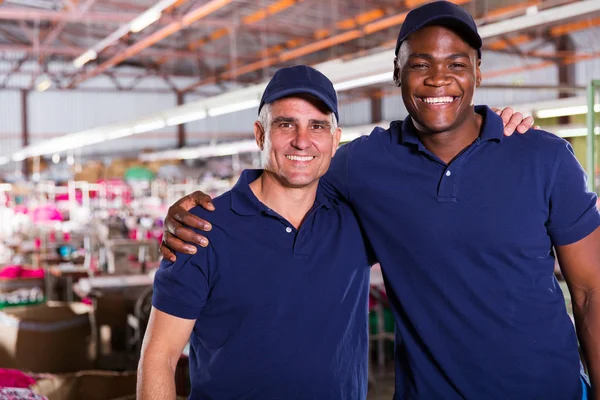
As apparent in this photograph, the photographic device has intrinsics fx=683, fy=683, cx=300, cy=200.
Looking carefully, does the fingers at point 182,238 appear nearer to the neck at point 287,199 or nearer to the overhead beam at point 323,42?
the neck at point 287,199

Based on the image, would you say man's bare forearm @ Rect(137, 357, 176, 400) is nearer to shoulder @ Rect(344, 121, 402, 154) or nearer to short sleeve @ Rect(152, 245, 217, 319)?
short sleeve @ Rect(152, 245, 217, 319)

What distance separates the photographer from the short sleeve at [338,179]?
6.10 ft

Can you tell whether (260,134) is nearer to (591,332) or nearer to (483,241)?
(483,241)

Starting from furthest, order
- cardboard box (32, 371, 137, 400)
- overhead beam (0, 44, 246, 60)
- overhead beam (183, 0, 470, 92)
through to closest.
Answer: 1. overhead beam (0, 44, 246, 60)
2. overhead beam (183, 0, 470, 92)
3. cardboard box (32, 371, 137, 400)

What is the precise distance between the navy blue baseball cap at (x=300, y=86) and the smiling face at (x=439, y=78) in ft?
0.64

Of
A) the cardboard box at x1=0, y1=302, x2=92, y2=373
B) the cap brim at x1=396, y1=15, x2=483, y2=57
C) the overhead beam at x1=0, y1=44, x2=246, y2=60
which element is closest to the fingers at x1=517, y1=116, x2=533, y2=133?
the cap brim at x1=396, y1=15, x2=483, y2=57

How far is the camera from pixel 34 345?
14.8 feet

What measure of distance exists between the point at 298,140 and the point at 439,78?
1.19 feet

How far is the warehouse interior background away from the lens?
4.89 metres

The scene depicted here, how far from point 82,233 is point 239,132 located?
1419 cm

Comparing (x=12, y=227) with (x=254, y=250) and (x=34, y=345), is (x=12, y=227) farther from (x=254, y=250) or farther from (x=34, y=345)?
(x=254, y=250)

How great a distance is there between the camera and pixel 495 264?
61.8 inches

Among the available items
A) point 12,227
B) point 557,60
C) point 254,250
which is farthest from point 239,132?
point 254,250

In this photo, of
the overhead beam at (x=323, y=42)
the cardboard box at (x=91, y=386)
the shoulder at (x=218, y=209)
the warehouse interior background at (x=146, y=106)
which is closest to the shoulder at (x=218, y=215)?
the shoulder at (x=218, y=209)
